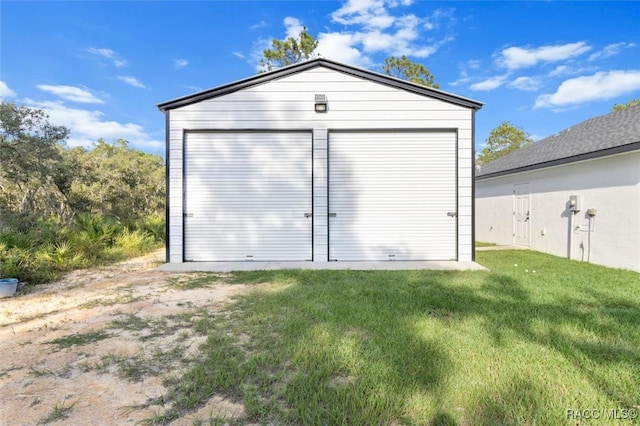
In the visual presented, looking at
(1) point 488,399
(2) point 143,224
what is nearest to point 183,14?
(2) point 143,224

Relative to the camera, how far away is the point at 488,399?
6.17 ft

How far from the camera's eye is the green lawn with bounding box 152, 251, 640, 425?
1.81 metres

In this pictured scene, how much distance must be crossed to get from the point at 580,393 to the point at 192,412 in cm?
236

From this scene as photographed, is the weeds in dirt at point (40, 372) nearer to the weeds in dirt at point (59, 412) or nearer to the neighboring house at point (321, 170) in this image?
the weeds in dirt at point (59, 412)

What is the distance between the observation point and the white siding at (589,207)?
6.16m

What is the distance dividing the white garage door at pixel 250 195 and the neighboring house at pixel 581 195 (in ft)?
20.7

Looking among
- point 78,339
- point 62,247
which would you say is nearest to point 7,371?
point 78,339

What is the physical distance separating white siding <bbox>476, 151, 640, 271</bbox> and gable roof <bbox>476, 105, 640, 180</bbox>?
23 cm

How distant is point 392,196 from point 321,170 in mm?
1665

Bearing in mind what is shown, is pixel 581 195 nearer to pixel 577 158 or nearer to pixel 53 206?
pixel 577 158

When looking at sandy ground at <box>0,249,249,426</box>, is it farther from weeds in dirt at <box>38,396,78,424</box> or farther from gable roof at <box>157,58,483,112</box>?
gable roof at <box>157,58,483,112</box>

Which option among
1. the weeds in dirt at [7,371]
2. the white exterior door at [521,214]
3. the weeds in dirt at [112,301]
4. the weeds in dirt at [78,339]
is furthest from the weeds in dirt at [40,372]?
the white exterior door at [521,214]

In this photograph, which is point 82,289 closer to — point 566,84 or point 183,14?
point 183,14

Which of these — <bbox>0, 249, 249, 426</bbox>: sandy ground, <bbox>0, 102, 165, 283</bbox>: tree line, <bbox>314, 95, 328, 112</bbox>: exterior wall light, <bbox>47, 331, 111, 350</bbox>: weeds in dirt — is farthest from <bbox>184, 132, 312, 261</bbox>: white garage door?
<bbox>47, 331, 111, 350</bbox>: weeds in dirt
